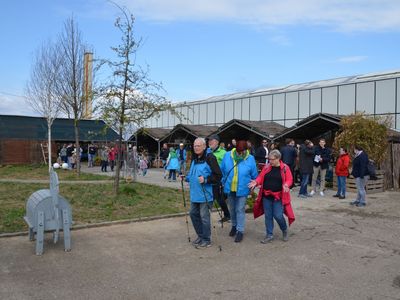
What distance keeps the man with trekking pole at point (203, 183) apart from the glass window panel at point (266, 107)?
101 ft

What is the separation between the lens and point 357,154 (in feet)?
38.0

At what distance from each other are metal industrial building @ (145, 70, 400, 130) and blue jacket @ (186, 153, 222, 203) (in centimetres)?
1635

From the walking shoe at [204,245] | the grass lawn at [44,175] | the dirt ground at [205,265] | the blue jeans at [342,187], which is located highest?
the blue jeans at [342,187]

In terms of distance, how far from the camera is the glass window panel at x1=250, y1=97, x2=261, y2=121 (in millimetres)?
38281

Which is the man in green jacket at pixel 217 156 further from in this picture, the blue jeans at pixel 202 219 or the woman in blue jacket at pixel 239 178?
the blue jeans at pixel 202 219

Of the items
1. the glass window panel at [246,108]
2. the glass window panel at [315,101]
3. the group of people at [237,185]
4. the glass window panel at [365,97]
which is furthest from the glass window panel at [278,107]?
the group of people at [237,185]

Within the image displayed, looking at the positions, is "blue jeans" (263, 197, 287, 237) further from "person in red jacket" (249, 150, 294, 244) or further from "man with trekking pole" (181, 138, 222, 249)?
"man with trekking pole" (181, 138, 222, 249)

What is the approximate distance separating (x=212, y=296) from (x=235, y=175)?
9.28 feet

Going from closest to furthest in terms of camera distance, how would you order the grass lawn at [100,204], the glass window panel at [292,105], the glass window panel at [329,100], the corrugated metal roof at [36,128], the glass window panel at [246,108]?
the grass lawn at [100,204], the corrugated metal roof at [36,128], the glass window panel at [329,100], the glass window panel at [292,105], the glass window panel at [246,108]

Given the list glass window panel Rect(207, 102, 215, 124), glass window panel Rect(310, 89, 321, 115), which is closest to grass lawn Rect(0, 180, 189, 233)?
glass window panel Rect(310, 89, 321, 115)

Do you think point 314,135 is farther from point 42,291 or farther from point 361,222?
point 42,291

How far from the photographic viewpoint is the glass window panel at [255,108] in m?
38.3

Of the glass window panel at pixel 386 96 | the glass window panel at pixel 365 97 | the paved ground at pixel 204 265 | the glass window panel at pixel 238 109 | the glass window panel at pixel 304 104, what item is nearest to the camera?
the paved ground at pixel 204 265

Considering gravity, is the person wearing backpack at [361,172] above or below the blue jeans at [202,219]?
above
